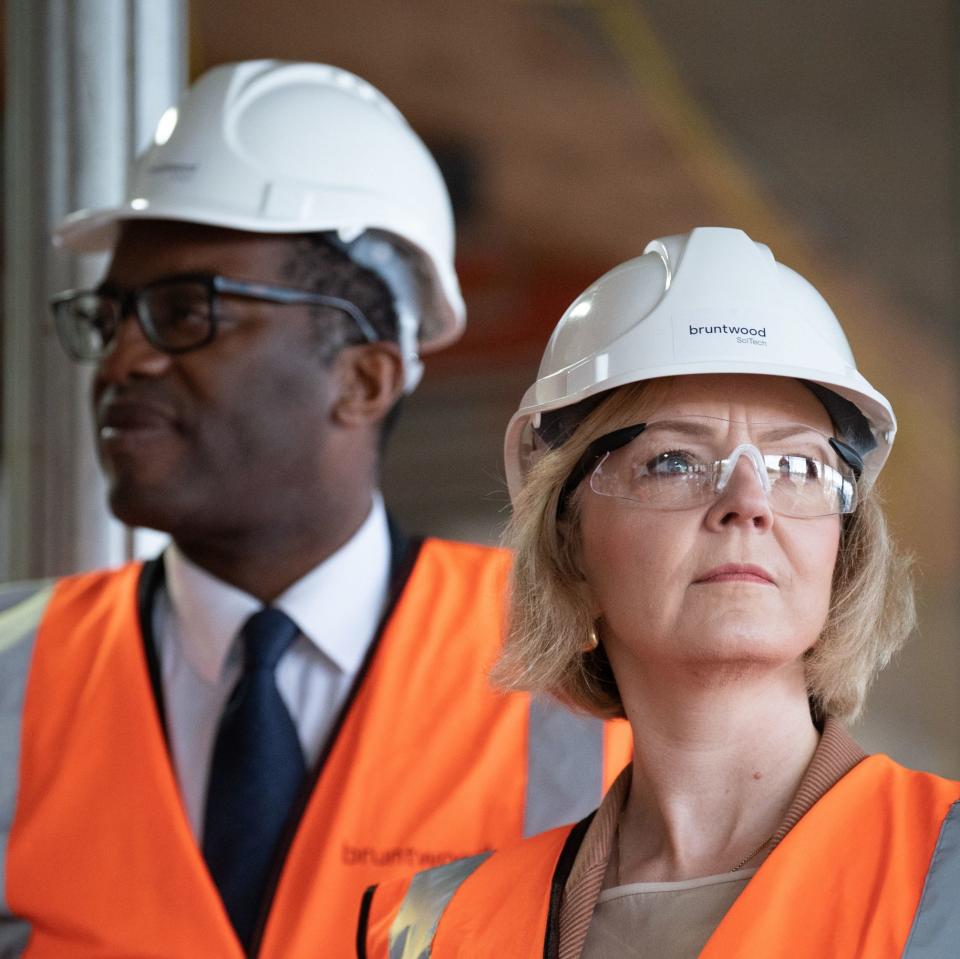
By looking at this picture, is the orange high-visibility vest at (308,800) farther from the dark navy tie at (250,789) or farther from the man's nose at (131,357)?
the man's nose at (131,357)

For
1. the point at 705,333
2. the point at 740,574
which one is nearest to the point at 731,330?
the point at 705,333

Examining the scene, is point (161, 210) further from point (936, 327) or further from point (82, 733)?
point (936, 327)

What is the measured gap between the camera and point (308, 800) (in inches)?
115

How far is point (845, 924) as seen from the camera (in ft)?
5.64

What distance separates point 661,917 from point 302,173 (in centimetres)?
217

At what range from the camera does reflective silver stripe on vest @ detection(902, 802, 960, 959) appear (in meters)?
1.63

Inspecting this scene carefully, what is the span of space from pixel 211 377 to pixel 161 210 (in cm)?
44

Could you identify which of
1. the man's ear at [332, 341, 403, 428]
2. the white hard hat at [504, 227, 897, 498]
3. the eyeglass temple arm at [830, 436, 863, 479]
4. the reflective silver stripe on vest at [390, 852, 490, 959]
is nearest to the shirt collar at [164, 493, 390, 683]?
the man's ear at [332, 341, 403, 428]

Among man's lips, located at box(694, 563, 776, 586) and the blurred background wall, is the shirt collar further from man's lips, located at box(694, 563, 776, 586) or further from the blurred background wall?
the blurred background wall

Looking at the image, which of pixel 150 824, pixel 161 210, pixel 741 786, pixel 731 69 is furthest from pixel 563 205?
pixel 741 786

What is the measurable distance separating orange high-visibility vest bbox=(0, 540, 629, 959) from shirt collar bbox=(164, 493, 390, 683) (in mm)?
88

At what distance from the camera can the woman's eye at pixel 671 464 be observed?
200 cm

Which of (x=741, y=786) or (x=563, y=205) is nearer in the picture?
(x=741, y=786)

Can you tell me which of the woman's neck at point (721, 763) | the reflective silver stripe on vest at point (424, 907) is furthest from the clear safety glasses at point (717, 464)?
the reflective silver stripe on vest at point (424, 907)
